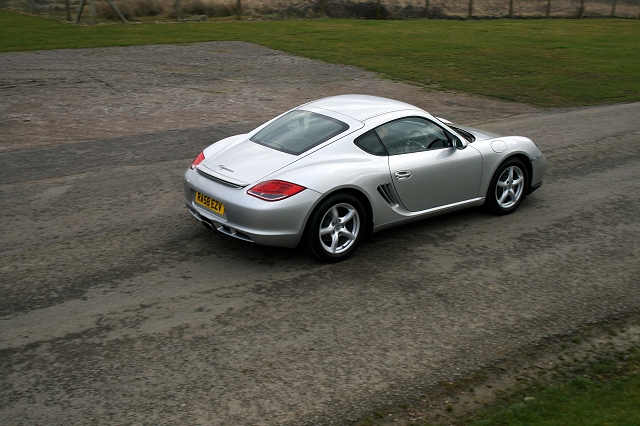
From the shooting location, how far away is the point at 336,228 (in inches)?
264

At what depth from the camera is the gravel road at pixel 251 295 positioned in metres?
4.65

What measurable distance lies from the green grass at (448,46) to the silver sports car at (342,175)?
8735 millimetres

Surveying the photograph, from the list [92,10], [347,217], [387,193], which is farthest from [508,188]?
[92,10]

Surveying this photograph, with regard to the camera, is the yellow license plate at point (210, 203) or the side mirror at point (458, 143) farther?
the side mirror at point (458, 143)

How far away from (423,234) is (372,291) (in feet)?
5.45

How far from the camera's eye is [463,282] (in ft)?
21.0

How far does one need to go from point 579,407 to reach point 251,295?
2848 mm

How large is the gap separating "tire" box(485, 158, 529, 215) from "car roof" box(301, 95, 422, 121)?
52.4 inches

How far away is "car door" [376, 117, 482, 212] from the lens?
282 inches

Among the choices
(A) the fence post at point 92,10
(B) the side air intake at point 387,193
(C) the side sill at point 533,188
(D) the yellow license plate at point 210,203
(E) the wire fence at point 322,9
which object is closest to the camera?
(D) the yellow license plate at point 210,203

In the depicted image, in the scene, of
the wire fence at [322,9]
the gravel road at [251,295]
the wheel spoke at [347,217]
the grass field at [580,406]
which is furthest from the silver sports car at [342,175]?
the wire fence at [322,9]

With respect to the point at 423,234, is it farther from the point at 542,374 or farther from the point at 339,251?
the point at 542,374

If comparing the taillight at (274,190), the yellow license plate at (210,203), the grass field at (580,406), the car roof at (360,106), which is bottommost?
the grass field at (580,406)

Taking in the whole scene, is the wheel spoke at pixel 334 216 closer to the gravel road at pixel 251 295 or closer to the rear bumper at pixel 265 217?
the rear bumper at pixel 265 217
